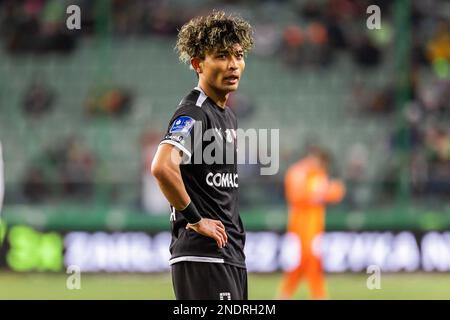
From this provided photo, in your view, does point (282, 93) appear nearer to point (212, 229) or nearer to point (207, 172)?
point (207, 172)

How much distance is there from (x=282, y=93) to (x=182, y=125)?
12104 mm

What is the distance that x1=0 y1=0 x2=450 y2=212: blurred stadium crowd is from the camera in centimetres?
1528

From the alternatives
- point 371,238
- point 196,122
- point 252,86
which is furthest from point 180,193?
point 252,86

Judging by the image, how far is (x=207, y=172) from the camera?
5.60 meters

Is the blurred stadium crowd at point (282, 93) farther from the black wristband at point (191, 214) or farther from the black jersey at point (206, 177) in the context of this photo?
the black wristband at point (191, 214)

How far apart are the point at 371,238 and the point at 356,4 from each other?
5.13 metres

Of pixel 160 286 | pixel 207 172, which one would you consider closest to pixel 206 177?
pixel 207 172

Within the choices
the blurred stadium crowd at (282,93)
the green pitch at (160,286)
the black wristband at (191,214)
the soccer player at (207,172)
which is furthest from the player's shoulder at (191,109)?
the blurred stadium crowd at (282,93)

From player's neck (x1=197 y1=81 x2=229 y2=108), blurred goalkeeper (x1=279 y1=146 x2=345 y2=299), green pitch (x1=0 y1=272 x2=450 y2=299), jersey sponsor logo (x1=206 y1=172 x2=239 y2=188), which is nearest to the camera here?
jersey sponsor logo (x1=206 y1=172 x2=239 y2=188)

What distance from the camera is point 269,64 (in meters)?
18.0

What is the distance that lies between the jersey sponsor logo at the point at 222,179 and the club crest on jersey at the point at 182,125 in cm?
31

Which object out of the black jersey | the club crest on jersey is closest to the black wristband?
the black jersey

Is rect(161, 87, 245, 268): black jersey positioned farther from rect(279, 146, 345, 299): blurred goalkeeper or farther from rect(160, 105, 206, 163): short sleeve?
rect(279, 146, 345, 299): blurred goalkeeper

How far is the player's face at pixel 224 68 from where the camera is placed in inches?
223
